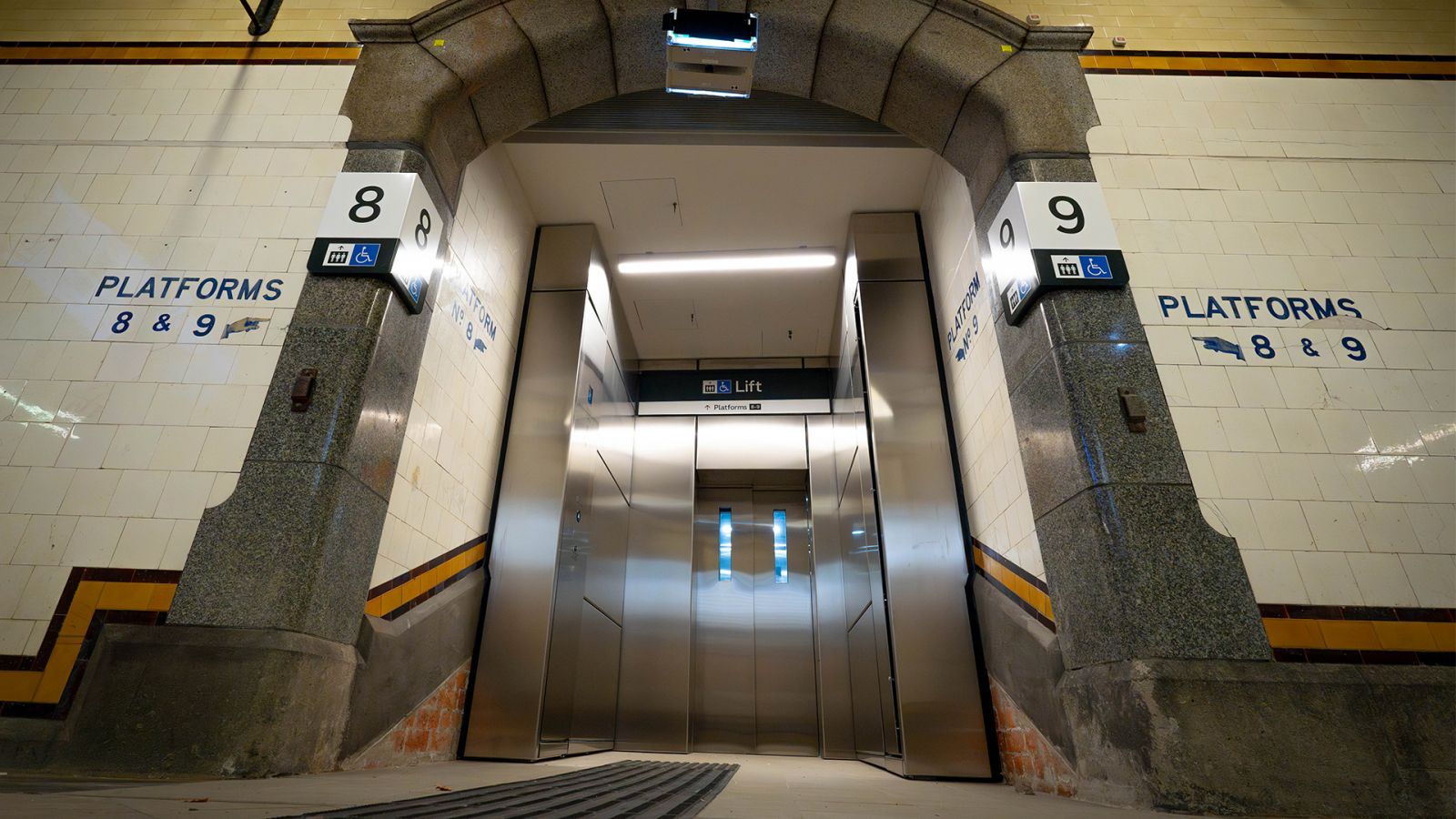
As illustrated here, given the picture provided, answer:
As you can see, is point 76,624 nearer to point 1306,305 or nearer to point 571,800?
point 571,800

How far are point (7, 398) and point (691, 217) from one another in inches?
182

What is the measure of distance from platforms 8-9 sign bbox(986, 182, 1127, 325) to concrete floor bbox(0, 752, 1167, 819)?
226 cm

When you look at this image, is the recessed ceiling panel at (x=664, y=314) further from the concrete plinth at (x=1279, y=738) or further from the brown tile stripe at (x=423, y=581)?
the concrete plinth at (x=1279, y=738)

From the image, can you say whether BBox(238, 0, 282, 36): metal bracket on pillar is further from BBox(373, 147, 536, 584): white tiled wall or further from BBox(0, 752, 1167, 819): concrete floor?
BBox(0, 752, 1167, 819): concrete floor

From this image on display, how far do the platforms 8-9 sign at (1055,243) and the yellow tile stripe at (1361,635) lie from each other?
164cm

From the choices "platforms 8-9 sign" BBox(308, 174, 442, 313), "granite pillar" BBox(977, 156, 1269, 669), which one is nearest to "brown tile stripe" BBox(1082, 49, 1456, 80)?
"granite pillar" BBox(977, 156, 1269, 669)

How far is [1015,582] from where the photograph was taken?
375cm

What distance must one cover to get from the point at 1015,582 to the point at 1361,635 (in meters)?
1.41

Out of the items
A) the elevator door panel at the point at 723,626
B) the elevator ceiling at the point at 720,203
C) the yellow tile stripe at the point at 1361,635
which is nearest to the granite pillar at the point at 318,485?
the elevator ceiling at the point at 720,203

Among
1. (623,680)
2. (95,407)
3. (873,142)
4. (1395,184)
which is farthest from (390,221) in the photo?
(1395,184)

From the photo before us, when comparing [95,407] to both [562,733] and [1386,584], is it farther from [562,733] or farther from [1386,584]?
[1386,584]

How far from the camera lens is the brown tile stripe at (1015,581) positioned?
336 centimetres

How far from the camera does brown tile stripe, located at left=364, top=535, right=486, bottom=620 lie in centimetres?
352

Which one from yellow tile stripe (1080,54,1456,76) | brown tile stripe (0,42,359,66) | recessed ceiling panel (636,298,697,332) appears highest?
recessed ceiling panel (636,298,697,332)
